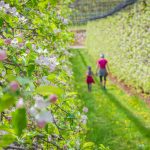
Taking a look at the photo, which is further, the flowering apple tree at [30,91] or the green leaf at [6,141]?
the green leaf at [6,141]

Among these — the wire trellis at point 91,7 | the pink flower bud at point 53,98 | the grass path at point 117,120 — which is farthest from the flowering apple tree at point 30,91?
the wire trellis at point 91,7

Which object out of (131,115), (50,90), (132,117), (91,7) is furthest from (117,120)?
(91,7)

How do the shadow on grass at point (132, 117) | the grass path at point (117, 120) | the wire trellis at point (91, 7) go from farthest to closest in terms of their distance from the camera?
the wire trellis at point (91, 7) → the shadow on grass at point (132, 117) → the grass path at point (117, 120)

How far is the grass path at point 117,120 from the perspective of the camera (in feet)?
24.3

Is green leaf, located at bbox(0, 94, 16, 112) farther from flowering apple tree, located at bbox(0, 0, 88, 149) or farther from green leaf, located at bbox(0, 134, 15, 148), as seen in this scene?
green leaf, located at bbox(0, 134, 15, 148)

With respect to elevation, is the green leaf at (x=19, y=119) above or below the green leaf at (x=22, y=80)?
below

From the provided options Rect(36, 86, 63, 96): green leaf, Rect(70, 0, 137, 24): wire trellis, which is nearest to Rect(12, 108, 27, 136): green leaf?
Rect(36, 86, 63, 96): green leaf

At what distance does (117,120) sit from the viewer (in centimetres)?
888

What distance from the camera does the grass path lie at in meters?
7.41

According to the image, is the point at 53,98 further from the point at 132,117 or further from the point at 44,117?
the point at 132,117

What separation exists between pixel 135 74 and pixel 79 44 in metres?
23.9

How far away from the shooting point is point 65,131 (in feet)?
11.5

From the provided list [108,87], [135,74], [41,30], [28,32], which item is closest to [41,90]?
[41,30]

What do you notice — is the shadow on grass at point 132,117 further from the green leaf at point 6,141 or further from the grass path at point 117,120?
the green leaf at point 6,141
